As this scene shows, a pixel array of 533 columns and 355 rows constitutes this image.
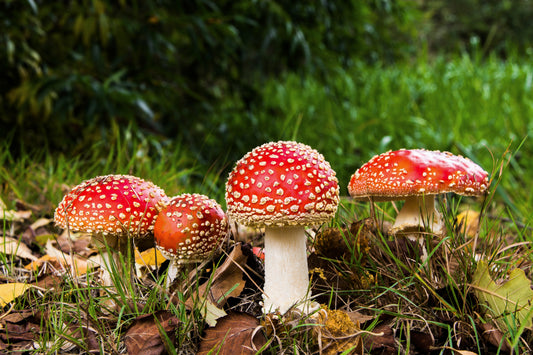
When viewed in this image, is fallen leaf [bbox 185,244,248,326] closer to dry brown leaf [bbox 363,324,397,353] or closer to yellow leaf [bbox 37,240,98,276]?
dry brown leaf [bbox 363,324,397,353]

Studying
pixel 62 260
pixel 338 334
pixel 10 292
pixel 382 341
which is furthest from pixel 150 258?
pixel 382 341

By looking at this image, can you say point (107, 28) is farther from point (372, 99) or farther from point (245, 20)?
point (372, 99)

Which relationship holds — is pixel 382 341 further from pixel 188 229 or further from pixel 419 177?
pixel 188 229

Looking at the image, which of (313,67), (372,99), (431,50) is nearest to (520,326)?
(313,67)

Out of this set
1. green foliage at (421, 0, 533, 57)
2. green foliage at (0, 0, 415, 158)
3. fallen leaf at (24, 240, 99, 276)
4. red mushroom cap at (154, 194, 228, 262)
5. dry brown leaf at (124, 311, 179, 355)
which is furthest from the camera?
green foliage at (421, 0, 533, 57)

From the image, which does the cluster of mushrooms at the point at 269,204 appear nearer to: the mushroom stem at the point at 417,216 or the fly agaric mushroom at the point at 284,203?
the fly agaric mushroom at the point at 284,203

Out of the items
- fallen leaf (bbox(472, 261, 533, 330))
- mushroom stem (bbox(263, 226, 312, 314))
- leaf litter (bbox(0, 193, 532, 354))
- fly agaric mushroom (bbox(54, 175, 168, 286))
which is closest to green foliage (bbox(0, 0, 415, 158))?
fly agaric mushroom (bbox(54, 175, 168, 286))

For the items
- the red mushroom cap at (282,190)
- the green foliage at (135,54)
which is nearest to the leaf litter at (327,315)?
the red mushroom cap at (282,190)
